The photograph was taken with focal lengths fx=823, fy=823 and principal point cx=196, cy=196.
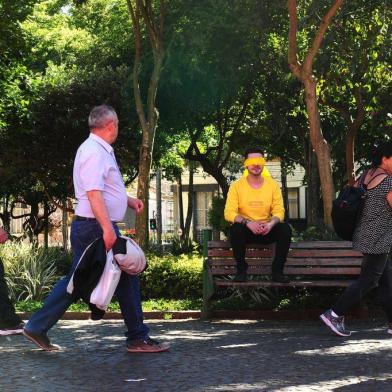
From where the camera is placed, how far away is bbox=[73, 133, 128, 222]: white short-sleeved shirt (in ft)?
21.5

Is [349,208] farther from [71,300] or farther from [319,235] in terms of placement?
[319,235]

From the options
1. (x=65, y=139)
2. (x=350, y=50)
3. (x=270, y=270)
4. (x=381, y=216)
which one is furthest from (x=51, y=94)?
(x=381, y=216)

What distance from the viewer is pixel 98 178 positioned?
653 centimetres

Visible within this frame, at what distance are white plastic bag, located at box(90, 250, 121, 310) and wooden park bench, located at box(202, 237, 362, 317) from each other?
297cm

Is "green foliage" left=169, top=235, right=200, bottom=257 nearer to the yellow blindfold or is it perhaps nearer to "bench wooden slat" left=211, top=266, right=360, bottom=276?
"bench wooden slat" left=211, top=266, right=360, bottom=276

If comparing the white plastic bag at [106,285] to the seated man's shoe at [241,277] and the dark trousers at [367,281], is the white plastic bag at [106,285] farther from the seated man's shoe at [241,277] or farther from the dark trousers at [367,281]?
the seated man's shoe at [241,277]

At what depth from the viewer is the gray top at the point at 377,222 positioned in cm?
762

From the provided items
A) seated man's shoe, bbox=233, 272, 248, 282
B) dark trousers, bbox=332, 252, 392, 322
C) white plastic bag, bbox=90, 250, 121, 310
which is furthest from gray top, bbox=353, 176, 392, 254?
white plastic bag, bbox=90, 250, 121, 310

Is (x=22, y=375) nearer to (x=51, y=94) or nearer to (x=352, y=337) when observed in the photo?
(x=352, y=337)

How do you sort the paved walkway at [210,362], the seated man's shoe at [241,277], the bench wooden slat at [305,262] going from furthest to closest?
the bench wooden slat at [305,262] → the seated man's shoe at [241,277] → the paved walkway at [210,362]

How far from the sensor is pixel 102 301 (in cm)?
641

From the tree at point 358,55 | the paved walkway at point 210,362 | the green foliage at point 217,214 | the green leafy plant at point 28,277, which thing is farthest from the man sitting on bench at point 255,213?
the green foliage at point 217,214

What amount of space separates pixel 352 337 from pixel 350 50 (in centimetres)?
922

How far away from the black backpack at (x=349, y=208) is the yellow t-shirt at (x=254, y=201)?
1.40 metres
